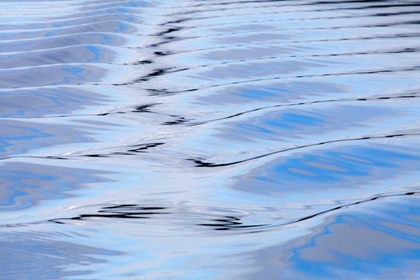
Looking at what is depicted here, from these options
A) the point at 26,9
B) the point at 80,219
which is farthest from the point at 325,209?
the point at 26,9

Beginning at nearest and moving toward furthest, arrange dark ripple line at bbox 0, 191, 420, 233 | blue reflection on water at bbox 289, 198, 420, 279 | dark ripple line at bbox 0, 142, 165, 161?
1. blue reflection on water at bbox 289, 198, 420, 279
2. dark ripple line at bbox 0, 191, 420, 233
3. dark ripple line at bbox 0, 142, 165, 161

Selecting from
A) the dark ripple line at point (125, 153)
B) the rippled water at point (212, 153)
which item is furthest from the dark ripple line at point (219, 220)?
the dark ripple line at point (125, 153)

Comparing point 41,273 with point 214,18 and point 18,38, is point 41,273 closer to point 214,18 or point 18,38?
point 18,38

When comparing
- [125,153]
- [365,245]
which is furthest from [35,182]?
[365,245]

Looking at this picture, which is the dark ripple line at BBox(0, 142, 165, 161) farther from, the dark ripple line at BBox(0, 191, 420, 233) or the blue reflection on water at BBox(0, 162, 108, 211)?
the dark ripple line at BBox(0, 191, 420, 233)

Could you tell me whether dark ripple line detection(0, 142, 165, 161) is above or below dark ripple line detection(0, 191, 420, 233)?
below

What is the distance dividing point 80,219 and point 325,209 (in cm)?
30

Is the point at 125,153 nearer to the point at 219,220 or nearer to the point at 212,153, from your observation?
the point at 212,153

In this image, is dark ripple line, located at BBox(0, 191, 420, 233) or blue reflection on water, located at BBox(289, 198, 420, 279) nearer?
blue reflection on water, located at BBox(289, 198, 420, 279)

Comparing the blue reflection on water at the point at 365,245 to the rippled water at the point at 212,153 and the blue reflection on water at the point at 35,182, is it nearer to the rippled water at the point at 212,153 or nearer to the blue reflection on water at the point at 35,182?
the rippled water at the point at 212,153

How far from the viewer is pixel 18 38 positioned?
2629 mm

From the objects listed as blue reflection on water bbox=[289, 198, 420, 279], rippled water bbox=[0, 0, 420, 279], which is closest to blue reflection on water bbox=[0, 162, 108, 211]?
rippled water bbox=[0, 0, 420, 279]

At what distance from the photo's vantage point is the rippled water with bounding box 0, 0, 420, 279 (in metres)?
0.91

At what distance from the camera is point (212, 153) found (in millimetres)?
1365
